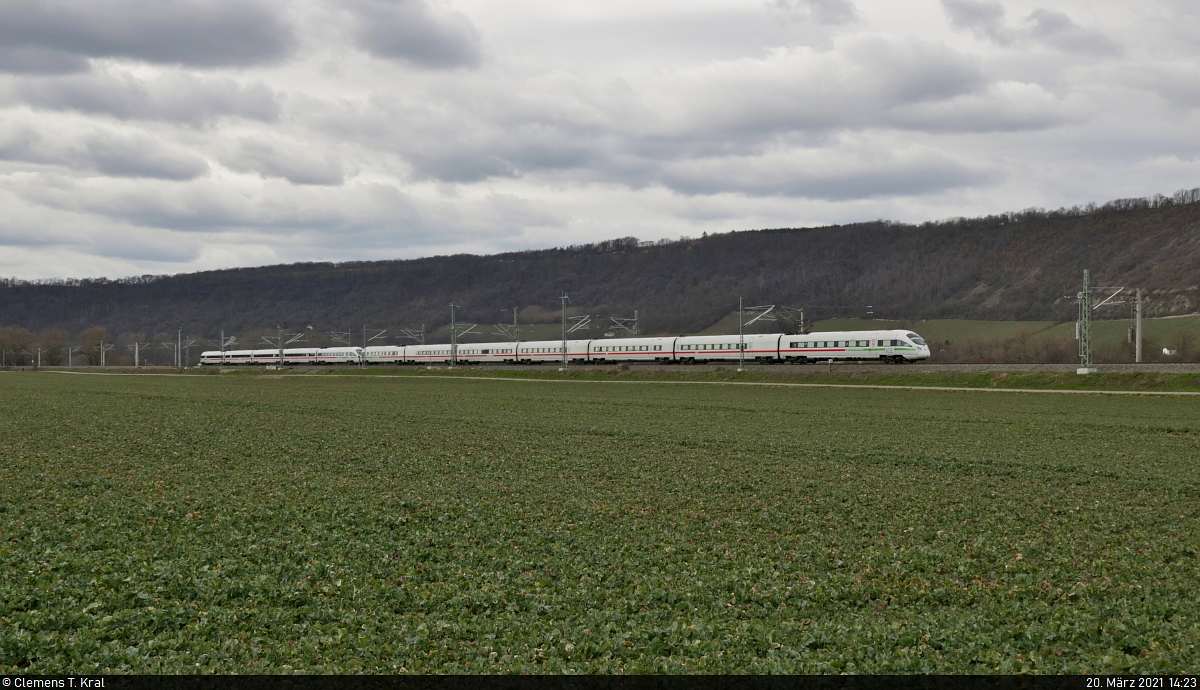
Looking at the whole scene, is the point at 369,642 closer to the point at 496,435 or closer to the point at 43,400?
the point at 496,435

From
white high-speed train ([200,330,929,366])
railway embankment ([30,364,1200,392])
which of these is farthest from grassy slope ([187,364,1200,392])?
white high-speed train ([200,330,929,366])

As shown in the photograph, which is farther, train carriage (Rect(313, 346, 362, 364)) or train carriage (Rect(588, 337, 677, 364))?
train carriage (Rect(313, 346, 362, 364))

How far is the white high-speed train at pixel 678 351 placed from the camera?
3145 inches

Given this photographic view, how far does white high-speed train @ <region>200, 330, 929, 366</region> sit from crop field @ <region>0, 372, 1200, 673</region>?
47.6 metres

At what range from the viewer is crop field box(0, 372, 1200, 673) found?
10.4 metres

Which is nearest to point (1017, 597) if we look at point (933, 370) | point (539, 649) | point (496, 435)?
point (539, 649)

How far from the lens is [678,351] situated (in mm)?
93188

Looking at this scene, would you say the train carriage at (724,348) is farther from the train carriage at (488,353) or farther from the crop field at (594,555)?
the crop field at (594,555)

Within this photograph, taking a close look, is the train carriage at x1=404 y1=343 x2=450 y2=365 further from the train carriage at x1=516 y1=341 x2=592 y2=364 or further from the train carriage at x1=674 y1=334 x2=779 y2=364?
the train carriage at x1=674 y1=334 x2=779 y2=364

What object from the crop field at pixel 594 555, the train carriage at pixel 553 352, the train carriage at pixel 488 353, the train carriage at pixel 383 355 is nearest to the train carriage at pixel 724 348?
the train carriage at pixel 553 352

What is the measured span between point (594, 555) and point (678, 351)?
7868 centimetres

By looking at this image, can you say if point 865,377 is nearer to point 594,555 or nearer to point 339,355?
point 594,555
